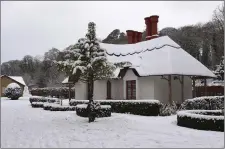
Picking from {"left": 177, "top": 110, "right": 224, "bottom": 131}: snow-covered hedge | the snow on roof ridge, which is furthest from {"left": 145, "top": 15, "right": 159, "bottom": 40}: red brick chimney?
{"left": 177, "top": 110, "right": 224, "bottom": 131}: snow-covered hedge

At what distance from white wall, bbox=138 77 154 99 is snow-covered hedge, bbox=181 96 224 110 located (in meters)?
3.42

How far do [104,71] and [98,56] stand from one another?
0.78m

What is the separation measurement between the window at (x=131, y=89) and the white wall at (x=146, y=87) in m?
0.64

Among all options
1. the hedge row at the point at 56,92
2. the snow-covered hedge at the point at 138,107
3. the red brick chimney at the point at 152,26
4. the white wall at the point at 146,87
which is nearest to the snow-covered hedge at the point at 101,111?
the snow-covered hedge at the point at 138,107

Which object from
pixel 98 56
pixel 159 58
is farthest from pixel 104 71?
pixel 159 58

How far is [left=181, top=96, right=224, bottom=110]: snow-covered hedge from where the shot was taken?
18.7 metres

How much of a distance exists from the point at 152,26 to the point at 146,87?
277 inches

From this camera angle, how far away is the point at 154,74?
21.0m

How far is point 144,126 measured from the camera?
42.2 ft

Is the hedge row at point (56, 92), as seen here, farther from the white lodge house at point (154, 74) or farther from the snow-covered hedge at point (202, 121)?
the snow-covered hedge at point (202, 121)

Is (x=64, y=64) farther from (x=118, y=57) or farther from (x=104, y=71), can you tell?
(x=118, y=57)

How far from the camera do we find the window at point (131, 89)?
906 inches

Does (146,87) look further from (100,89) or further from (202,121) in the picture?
(202,121)

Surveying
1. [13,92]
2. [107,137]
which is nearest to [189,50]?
[13,92]
